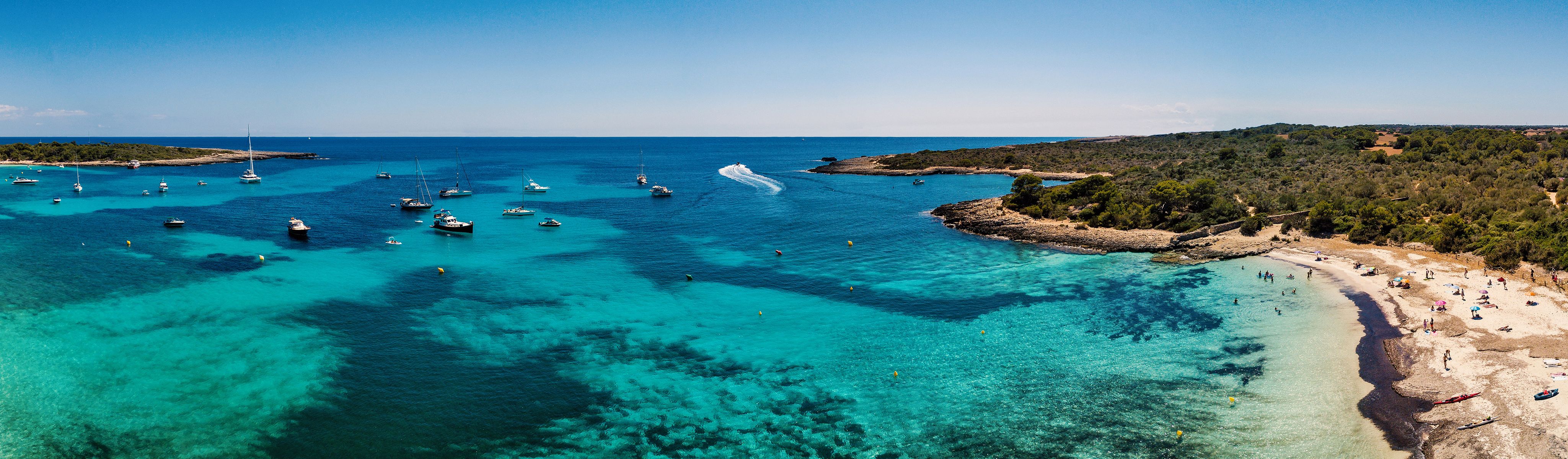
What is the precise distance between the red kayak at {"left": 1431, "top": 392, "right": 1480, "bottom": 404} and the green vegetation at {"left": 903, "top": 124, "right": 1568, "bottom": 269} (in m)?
29.1

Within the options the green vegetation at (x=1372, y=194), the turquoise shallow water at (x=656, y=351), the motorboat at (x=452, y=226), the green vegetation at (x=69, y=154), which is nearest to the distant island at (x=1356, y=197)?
the green vegetation at (x=1372, y=194)

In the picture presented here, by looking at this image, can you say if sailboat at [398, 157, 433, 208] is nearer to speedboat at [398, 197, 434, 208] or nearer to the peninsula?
speedboat at [398, 197, 434, 208]

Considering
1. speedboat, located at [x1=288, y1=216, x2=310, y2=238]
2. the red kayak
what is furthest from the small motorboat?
speedboat, located at [x1=288, y1=216, x2=310, y2=238]

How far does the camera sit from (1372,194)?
3014 inches

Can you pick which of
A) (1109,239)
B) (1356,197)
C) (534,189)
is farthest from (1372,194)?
(534,189)

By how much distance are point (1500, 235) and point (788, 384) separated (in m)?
58.8

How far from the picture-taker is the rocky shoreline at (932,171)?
14988 centimetres

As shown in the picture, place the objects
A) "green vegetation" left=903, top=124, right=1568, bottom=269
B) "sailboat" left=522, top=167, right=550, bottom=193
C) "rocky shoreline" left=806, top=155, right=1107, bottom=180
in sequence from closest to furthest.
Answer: "green vegetation" left=903, top=124, right=1568, bottom=269, "sailboat" left=522, top=167, right=550, bottom=193, "rocky shoreline" left=806, top=155, right=1107, bottom=180

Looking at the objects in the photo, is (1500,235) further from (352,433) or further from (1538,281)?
(352,433)

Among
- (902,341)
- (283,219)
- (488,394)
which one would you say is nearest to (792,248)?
(902,341)

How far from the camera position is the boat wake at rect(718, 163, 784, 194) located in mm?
136750

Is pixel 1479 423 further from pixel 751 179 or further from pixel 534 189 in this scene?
pixel 751 179

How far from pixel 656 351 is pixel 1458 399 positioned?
37189 mm

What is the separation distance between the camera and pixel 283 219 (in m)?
90.1
